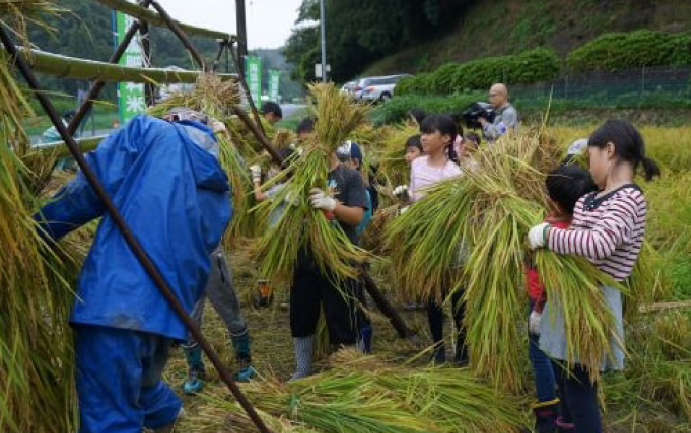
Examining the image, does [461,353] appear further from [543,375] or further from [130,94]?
[130,94]

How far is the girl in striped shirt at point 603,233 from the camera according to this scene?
2.13m

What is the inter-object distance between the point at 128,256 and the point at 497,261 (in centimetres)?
145

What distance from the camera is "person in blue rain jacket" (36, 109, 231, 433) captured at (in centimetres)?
175

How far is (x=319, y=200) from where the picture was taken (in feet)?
9.80

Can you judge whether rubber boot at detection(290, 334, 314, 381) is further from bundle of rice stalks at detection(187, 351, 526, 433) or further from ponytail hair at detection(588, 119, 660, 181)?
ponytail hair at detection(588, 119, 660, 181)

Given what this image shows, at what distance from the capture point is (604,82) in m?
14.2

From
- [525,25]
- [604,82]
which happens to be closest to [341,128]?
[604,82]

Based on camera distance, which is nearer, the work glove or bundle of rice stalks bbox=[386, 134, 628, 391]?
bundle of rice stalks bbox=[386, 134, 628, 391]

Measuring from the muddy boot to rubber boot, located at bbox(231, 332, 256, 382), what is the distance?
4.56 feet

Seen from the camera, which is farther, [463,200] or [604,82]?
[604,82]

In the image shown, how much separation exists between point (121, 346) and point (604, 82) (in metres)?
14.3

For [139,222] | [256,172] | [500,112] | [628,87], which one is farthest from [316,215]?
[628,87]

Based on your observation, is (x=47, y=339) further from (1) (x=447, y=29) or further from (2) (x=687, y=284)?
(1) (x=447, y=29)

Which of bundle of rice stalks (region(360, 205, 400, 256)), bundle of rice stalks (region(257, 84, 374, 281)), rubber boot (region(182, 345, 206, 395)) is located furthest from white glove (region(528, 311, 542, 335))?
rubber boot (region(182, 345, 206, 395))
